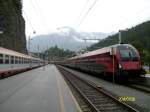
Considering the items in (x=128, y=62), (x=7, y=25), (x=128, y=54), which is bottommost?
(x=128, y=62)

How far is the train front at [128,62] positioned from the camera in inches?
950

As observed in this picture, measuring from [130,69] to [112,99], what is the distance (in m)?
9.38

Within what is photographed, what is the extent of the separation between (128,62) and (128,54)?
80 centimetres

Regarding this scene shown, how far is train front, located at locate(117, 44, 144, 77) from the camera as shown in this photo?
24.1 m

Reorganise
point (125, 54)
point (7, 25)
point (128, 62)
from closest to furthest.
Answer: point (128, 62) → point (125, 54) → point (7, 25)

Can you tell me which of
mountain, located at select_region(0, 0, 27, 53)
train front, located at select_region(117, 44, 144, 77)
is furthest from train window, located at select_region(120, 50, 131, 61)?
mountain, located at select_region(0, 0, 27, 53)

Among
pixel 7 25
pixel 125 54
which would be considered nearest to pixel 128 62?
pixel 125 54

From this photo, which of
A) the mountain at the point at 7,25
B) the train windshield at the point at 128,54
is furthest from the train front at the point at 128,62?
the mountain at the point at 7,25

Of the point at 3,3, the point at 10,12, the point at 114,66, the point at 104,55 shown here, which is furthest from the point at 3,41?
the point at 114,66

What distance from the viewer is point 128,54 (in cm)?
2516

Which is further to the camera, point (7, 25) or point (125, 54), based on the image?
point (7, 25)

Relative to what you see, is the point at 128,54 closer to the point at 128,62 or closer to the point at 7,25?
the point at 128,62

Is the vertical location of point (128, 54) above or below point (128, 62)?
above

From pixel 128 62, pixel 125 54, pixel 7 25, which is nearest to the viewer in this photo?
pixel 128 62
